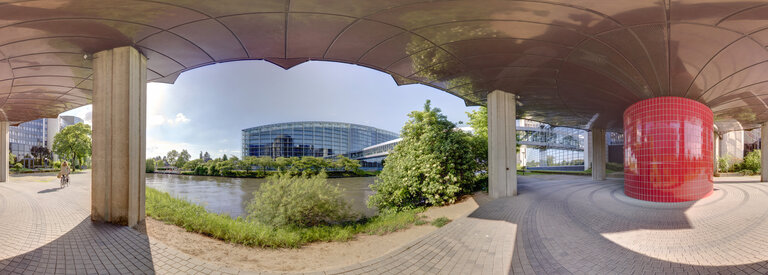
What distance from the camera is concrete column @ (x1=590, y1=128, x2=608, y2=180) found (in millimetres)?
17266

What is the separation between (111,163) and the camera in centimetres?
589

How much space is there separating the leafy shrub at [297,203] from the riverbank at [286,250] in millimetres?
1799

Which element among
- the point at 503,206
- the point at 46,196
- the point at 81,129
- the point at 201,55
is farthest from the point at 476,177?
the point at 81,129

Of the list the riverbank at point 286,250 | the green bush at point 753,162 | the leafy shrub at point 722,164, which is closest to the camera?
the riverbank at point 286,250

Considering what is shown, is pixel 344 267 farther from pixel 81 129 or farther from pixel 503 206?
pixel 81 129

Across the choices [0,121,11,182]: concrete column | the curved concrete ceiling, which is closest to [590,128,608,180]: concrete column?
the curved concrete ceiling

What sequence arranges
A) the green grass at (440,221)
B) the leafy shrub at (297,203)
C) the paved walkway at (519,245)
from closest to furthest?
1. the paved walkway at (519,245)
2. the green grass at (440,221)
3. the leafy shrub at (297,203)

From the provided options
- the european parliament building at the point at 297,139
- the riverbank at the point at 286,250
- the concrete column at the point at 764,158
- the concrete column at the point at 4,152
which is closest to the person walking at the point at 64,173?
the concrete column at the point at 4,152

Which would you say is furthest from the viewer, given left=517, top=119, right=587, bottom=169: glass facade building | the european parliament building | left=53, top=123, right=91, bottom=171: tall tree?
the european parliament building

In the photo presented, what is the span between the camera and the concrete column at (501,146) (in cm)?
907

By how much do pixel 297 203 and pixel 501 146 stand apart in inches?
264

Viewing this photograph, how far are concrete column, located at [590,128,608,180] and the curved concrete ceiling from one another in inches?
365

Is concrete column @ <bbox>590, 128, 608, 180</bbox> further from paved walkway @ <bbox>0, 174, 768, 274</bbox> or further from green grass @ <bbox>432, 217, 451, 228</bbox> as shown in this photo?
green grass @ <bbox>432, 217, 451, 228</bbox>

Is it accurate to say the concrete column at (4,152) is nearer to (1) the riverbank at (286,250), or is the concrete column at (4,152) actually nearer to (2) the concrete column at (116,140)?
(2) the concrete column at (116,140)
